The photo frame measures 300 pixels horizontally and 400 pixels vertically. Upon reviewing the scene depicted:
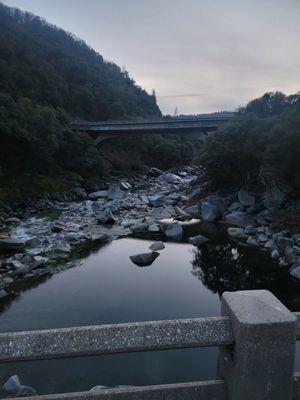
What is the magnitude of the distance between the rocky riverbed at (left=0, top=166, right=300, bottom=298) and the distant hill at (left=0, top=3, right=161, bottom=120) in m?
21.4

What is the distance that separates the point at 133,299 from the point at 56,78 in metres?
50.1

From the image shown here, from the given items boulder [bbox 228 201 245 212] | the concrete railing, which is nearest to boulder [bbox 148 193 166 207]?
boulder [bbox 228 201 245 212]

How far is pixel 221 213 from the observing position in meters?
24.4

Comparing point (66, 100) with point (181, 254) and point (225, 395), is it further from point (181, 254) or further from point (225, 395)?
point (225, 395)

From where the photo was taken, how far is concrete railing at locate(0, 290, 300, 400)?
2.26 metres

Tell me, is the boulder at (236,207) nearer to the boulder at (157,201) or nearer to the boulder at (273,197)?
the boulder at (273,197)

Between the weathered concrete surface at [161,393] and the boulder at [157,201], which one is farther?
the boulder at [157,201]

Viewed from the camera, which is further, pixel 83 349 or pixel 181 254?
pixel 181 254

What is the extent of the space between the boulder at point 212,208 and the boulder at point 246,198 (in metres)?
1.38

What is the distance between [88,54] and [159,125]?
64861 mm

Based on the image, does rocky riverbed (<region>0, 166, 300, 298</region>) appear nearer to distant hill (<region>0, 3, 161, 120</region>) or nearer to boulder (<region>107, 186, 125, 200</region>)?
boulder (<region>107, 186, 125, 200</region>)

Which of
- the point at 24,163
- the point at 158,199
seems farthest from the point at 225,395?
the point at 24,163

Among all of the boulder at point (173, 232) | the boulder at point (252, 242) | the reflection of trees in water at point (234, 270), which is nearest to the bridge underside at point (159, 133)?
the boulder at point (173, 232)

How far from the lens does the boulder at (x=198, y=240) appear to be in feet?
61.3
